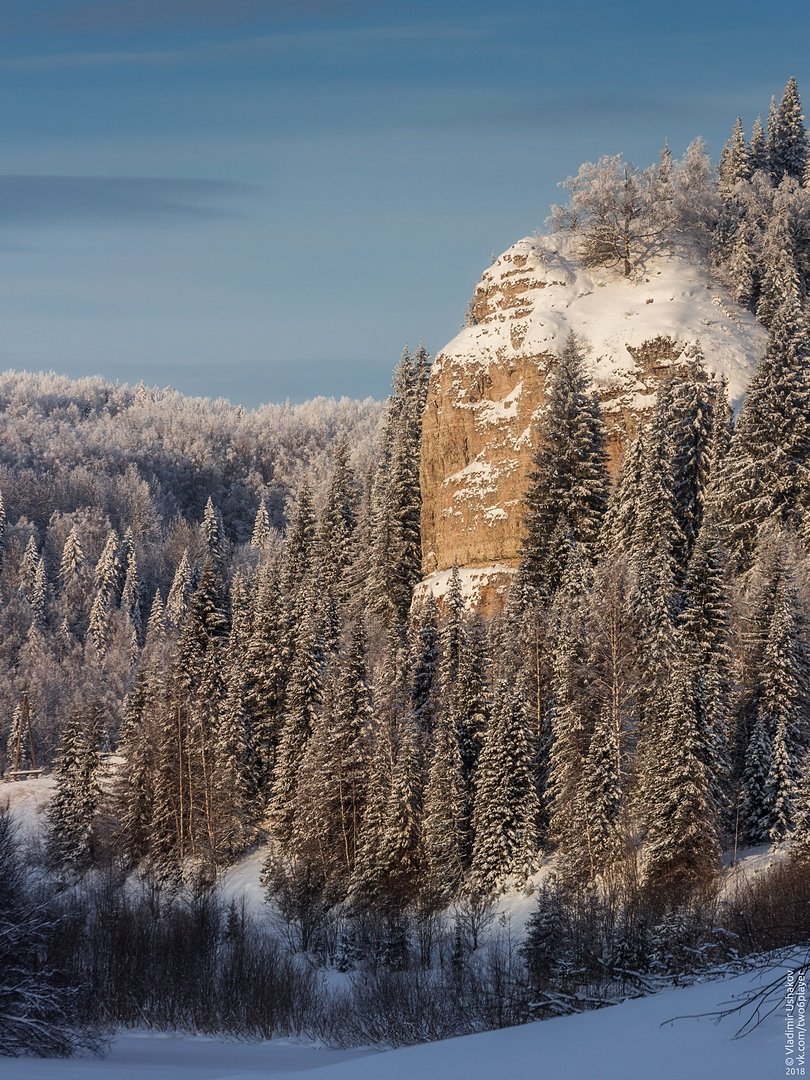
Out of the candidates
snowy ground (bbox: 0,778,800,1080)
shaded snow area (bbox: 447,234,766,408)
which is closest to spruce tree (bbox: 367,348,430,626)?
shaded snow area (bbox: 447,234,766,408)

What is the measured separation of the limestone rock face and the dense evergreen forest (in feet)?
6.52

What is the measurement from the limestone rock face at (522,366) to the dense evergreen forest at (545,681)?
199cm

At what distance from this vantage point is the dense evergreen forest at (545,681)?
5062 cm

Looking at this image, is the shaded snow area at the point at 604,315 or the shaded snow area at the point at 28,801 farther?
the shaded snow area at the point at 28,801

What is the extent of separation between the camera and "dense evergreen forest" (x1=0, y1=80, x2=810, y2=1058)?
50625 millimetres

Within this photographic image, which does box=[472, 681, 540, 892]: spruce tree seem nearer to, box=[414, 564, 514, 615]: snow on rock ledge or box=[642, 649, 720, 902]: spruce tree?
box=[642, 649, 720, 902]: spruce tree

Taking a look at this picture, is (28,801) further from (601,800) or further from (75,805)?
(601,800)

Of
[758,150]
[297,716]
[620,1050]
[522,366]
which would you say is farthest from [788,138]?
[620,1050]

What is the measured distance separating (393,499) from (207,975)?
1706 inches

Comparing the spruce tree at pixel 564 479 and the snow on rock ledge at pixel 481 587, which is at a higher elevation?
the spruce tree at pixel 564 479

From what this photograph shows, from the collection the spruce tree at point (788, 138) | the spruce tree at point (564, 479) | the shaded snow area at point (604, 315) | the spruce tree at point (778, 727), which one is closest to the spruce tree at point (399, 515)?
the shaded snow area at point (604, 315)

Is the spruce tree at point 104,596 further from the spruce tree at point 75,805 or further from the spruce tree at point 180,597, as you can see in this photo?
the spruce tree at point 75,805

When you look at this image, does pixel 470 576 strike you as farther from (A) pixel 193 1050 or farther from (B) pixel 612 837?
(A) pixel 193 1050

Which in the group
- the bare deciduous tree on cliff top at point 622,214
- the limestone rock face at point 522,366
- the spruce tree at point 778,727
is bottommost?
the spruce tree at point 778,727
